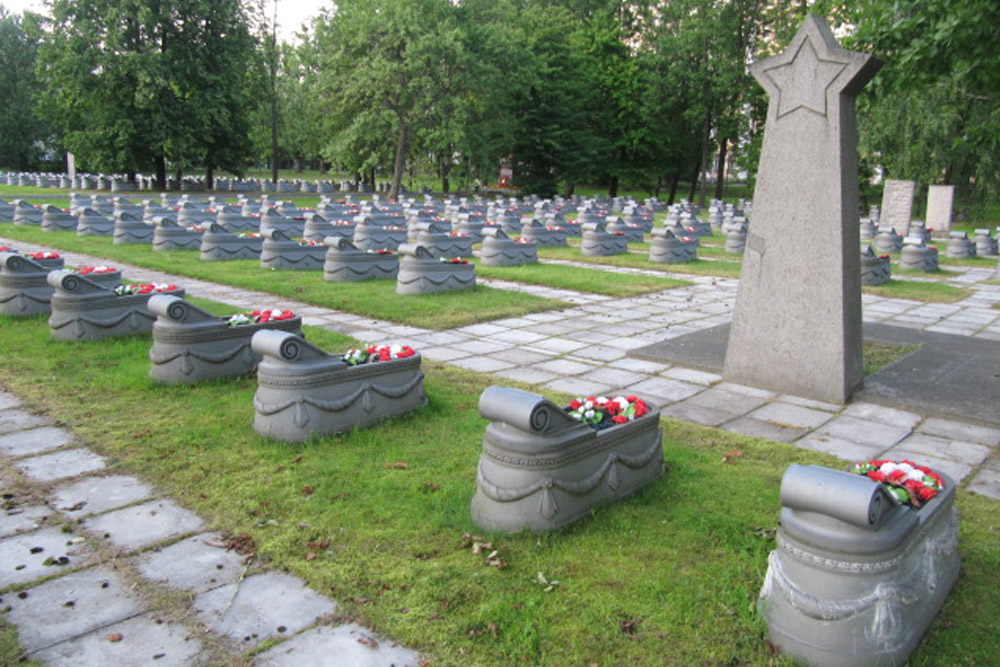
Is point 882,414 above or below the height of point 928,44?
below

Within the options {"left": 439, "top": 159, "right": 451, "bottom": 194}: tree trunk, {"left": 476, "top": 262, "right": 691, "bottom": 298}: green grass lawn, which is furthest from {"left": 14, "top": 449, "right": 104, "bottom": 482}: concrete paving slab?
{"left": 439, "top": 159, "right": 451, "bottom": 194}: tree trunk

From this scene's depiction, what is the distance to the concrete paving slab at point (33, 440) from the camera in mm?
5355

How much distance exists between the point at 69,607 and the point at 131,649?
0.53 metres

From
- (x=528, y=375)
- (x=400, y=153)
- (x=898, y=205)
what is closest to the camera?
(x=528, y=375)

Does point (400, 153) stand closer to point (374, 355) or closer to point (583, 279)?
point (583, 279)

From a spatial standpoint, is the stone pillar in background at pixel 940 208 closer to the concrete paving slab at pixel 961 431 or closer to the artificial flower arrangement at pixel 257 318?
the concrete paving slab at pixel 961 431

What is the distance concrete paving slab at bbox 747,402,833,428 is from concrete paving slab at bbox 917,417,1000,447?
78 cm

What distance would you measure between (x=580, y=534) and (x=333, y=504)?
58.9 inches

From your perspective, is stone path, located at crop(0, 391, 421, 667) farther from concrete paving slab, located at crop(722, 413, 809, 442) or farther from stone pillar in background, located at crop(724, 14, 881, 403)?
stone pillar in background, located at crop(724, 14, 881, 403)

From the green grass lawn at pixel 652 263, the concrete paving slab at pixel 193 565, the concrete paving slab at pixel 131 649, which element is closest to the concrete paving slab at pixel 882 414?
the concrete paving slab at pixel 193 565

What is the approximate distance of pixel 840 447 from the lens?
5.80m

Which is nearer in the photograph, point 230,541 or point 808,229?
point 230,541

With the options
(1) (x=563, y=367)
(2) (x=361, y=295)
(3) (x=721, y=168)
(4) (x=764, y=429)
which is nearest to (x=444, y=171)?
(3) (x=721, y=168)

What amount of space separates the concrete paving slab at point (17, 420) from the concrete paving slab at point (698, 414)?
5162mm
